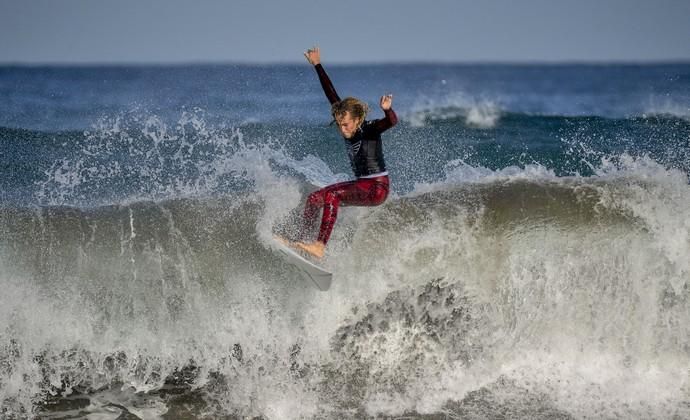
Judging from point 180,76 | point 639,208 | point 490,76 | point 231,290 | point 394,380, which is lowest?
point 394,380

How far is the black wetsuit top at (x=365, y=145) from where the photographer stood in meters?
6.15

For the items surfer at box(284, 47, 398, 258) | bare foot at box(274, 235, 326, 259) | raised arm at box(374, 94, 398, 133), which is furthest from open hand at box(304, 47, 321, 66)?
bare foot at box(274, 235, 326, 259)

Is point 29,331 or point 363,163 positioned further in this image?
point 29,331

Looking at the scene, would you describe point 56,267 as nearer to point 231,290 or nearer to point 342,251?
point 231,290

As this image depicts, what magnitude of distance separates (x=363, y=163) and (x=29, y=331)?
10.2 feet

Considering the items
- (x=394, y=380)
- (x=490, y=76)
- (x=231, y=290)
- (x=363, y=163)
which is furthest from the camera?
(x=490, y=76)

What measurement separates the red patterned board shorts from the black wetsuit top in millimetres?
84

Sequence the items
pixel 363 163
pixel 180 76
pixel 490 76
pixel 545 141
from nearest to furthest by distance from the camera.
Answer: pixel 363 163, pixel 545 141, pixel 180 76, pixel 490 76

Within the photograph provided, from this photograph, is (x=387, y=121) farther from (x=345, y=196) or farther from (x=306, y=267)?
(x=306, y=267)

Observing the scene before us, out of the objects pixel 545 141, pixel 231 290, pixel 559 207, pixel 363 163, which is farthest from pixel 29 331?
pixel 545 141

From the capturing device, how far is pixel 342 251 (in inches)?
278

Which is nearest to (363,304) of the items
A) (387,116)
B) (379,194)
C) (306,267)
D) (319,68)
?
(306,267)

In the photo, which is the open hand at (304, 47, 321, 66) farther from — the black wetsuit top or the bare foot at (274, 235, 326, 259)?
the bare foot at (274, 235, 326, 259)

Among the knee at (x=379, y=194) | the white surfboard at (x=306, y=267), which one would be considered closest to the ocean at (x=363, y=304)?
the white surfboard at (x=306, y=267)
